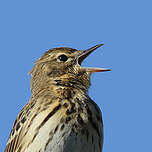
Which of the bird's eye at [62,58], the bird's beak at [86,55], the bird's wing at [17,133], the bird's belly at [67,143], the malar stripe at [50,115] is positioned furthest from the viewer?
the bird's eye at [62,58]

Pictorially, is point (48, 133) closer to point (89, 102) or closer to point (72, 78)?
point (89, 102)

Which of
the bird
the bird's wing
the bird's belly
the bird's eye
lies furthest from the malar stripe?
the bird's eye

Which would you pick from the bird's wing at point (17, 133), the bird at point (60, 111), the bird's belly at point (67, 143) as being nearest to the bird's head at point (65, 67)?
the bird at point (60, 111)

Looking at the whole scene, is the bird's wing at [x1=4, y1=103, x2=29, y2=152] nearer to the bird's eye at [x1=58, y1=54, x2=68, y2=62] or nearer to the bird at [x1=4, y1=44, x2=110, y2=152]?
the bird at [x1=4, y1=44, x2=110, y2=152]

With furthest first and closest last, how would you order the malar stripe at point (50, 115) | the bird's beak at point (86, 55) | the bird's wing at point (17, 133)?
1. the bird's beak at point (86, 55)
2. the bird's wing at point (17, 133)
3. the malar stripe at point (50, 115)

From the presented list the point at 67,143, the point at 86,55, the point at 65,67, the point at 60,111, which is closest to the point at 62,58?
the point at 65,67

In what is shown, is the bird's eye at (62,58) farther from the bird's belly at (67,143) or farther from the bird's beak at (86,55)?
the bird's belly at (67,143)

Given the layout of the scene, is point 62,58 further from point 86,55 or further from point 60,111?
point 60,111
